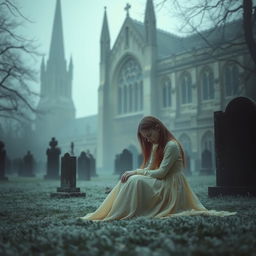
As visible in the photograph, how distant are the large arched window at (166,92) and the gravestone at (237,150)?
24373 mm

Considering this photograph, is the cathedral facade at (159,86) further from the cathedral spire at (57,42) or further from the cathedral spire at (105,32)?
the cathedral spire at (57,42)

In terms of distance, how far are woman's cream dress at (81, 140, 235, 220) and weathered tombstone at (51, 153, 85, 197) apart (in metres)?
3.77

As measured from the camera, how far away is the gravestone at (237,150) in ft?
23.2

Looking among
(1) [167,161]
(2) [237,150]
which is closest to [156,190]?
(1) [167,161]

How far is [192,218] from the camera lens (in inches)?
147

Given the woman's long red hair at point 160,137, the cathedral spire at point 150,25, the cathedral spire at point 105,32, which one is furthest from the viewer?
the cathedral spire at point 105,32

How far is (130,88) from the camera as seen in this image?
3525 centimetres

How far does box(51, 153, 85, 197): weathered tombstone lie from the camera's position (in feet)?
25.1

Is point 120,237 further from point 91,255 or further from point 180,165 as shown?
point 180,165

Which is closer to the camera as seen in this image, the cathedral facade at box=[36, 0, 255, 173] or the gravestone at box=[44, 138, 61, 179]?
the gravestone at box=[44, 138, 61, 179]

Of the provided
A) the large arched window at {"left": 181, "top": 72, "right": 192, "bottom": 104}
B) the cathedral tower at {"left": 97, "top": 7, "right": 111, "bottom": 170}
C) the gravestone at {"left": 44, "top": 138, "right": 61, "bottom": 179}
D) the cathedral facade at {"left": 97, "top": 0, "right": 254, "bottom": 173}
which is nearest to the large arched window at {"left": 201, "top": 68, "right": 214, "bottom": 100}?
the cathedral facade at {"left": 97, "top": 0, "right": 254, "bottom": 173}

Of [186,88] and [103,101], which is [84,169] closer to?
[186,88]

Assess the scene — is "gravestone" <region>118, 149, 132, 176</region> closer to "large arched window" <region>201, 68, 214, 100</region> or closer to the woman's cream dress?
the woman's cream dress

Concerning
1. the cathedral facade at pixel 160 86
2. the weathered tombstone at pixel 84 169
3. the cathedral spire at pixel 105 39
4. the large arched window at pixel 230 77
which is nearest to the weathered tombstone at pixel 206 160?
the cathedral facade at pixel 160 86
